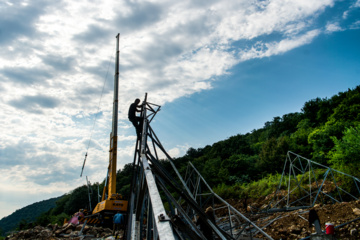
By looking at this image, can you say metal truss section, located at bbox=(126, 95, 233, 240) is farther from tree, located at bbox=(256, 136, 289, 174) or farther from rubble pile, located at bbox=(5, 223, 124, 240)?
tree, located at bbox=(256, 136, 289, 174)

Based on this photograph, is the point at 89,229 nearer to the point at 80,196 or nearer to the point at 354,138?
the point at 354,138

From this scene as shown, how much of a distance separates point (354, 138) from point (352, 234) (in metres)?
11.5

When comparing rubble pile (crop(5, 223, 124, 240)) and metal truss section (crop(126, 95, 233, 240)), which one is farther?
rubble pile (crop(5, 223, 124, 240))

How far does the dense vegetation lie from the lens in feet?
60.6

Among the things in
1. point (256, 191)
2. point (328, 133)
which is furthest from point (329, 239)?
point (328, 133)

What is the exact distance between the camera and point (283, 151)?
30.0 meters

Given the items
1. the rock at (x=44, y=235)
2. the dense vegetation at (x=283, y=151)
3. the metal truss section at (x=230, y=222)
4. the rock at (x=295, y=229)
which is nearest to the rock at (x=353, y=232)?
the rock at (x=295, y=229)

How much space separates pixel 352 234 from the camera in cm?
769

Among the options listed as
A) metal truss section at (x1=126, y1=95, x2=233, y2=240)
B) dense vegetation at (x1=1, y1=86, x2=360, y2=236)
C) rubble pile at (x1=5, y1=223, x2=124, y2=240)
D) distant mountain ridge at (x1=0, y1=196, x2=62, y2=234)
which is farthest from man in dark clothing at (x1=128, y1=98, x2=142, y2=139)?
distant mountain ridge at (x1=0, y1=196, x2=62, y2=234)

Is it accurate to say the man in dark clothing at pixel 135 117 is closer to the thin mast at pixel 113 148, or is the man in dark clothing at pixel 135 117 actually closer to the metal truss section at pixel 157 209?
the metal truss section at pixel 157 209

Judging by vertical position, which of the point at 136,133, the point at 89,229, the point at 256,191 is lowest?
the point at 256,191

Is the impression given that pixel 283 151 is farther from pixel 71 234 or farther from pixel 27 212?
pixel 27 212

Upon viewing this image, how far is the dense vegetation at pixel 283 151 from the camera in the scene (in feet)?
60.6

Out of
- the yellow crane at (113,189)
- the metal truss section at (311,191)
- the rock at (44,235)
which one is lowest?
the metal truss section at (311,191)
